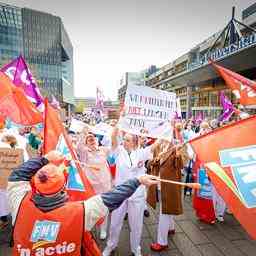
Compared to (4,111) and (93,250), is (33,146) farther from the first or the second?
(93,250)

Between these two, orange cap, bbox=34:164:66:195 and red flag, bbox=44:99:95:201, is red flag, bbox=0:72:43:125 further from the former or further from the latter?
orange cap, bbox=34:164:66:195

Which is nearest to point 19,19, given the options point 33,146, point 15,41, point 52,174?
point 15,41

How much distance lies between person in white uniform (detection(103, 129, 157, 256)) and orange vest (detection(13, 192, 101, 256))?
1760 mm

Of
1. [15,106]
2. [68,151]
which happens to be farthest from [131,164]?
[15,106]

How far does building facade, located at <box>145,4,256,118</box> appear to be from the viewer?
2069 cm

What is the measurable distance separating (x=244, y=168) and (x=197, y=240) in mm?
2712

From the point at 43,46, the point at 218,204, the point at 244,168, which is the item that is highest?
the point at 43,46

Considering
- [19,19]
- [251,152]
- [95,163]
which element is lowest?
[95,163]

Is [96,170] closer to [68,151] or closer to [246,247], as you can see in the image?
[68,151]

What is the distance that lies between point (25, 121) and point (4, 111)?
1.34 ft

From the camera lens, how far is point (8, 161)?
366 centimetres

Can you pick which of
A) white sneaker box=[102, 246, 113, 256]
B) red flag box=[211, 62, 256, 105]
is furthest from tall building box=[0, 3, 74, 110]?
white sneaker box=[102, 246, 113, 256]

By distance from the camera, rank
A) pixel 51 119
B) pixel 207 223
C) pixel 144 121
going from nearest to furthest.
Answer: pixel 51 119
pixel 144 121
pixel 207 223

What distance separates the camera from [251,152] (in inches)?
69.9
